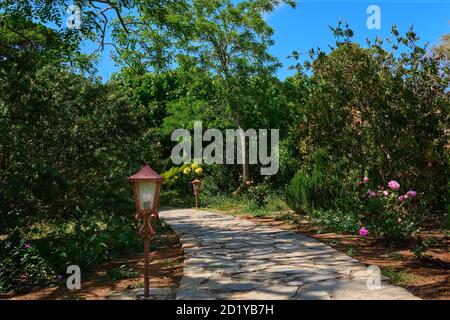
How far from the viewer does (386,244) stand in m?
6.65

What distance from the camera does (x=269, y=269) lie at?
17.7ft

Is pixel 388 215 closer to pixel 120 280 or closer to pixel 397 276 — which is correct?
pixel 397 276

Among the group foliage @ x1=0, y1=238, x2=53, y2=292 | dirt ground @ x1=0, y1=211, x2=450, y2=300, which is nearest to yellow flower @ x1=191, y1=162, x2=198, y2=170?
dirt ground @ x1=0, y1=211, x2=450, y2=300

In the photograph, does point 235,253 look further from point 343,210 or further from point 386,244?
point 343,210

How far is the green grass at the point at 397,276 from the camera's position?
4645mm

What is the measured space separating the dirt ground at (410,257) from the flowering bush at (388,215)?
198mm

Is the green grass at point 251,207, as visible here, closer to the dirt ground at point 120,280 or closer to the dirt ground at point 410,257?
the dirt ground at point 410,257

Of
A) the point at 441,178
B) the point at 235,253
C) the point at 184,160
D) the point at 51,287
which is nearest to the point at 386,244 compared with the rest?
the point at 441,178

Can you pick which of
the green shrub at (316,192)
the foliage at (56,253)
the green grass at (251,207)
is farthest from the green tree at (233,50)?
the foliage at (56,253)

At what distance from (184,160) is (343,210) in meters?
11.4

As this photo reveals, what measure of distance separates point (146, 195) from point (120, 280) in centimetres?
145

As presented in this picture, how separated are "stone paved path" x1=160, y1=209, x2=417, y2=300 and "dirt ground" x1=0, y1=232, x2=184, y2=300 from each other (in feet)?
0.63

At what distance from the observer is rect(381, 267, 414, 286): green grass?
183 inches

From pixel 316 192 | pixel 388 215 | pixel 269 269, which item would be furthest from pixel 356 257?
pixel 316 192
